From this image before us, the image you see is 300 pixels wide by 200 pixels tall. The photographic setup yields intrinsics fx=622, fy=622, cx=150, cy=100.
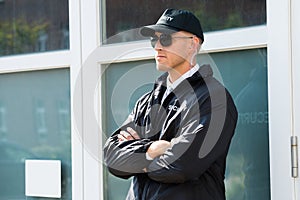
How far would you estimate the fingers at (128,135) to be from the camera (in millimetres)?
2613

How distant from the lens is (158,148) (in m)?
2.46

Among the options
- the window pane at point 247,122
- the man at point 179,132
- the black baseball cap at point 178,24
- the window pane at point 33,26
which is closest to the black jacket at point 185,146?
the man at point 179,132

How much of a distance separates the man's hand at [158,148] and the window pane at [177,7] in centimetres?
76

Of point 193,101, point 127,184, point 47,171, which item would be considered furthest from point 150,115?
point 47,171

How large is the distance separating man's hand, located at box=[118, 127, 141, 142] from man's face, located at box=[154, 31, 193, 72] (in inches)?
12.1

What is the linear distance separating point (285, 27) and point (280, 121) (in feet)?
1.34

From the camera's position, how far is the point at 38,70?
3.70m

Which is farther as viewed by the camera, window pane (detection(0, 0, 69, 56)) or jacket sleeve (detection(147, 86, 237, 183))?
window pane (detection(0, 0, 69, 56))

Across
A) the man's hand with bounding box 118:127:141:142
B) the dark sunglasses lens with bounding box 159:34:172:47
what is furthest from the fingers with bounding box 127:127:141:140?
the dark sunglasses lens with bounding box 159:34:172:47

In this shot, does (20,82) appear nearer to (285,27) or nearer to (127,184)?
(127,184)

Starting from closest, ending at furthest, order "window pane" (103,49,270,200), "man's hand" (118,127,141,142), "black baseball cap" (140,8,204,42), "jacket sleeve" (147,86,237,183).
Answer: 1. "jacket sleeve" (147,86,237,183)
2. "black baseball cap" (140,8,204,42)
3. "man's hand" (118,127,141,142)
4. "window pane" (103,49,270,200)

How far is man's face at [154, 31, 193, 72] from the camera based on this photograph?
2.51 metres

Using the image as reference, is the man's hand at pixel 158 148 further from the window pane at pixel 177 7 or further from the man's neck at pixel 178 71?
the window pane at pixel 177 7

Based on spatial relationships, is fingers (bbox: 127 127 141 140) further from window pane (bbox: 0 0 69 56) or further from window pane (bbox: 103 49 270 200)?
window pane (bbox: 0 0 69 56)
